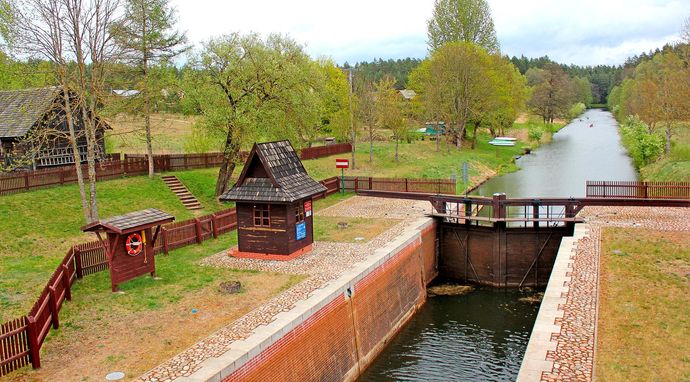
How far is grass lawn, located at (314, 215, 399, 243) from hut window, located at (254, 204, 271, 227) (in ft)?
11.5

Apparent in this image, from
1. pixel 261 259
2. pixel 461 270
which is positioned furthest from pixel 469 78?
pixel 261 259

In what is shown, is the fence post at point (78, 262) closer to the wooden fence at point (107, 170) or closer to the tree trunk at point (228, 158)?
the wooden fence at point (107, 170)

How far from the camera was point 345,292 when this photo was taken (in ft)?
57.4

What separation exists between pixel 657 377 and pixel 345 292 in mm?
8440

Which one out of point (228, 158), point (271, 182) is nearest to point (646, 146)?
point (228, 158)

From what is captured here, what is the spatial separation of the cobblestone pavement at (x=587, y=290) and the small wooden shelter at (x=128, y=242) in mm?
12135

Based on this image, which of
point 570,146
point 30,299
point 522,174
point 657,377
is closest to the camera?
point 657,377

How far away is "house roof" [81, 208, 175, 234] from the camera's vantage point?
1706 cm

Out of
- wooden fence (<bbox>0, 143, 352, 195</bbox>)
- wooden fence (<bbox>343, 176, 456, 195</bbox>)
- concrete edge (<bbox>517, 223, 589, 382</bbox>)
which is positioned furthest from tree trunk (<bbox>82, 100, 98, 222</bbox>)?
concrete edge (<bbox>517, 223, 589, 382</bbox>)

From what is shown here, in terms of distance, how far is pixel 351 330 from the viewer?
17.3 m

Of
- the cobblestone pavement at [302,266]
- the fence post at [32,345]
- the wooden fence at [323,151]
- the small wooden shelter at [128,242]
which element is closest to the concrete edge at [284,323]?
the cobblestone pavement at [302,266]

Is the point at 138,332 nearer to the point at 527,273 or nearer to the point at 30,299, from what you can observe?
the point at 30,299

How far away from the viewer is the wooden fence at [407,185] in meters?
35.1

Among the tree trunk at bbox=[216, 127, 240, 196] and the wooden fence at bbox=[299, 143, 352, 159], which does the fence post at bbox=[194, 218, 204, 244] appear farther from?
the wooden fence at bbox=[299, 143, 352, 159]
